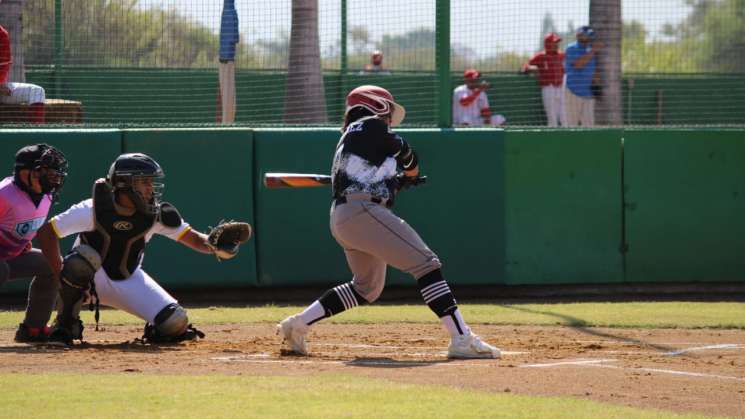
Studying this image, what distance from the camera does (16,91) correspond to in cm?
1190

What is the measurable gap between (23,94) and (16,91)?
8 centimetres

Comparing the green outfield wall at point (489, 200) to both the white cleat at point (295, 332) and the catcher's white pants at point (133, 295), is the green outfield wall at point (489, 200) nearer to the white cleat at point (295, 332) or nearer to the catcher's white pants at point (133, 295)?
the catcher's white pants at point (133, 295)

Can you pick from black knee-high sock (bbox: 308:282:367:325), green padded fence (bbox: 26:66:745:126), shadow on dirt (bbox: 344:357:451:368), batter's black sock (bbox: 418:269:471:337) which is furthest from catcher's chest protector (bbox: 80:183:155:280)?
green padded fence (bbox: 26:66:745:126)

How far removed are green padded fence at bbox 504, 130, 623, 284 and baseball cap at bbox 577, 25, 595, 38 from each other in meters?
1.94

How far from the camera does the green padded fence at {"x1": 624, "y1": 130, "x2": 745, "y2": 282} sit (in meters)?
12.5

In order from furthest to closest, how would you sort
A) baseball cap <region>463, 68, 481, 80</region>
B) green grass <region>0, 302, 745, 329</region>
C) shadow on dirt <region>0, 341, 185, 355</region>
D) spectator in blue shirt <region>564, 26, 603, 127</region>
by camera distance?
1. baseball cap <region>463, 68, 481, 80</region>
2. spectator in blue shirt <region>564, 26, 603, 127</region>
3. green grass <region>0, 302, 745, 329</region>
4. shadow on dirt <region>0, 341, 185, 355</region>

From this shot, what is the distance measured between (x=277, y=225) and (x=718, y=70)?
6.51m

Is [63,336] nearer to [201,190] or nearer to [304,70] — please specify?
[201,190]

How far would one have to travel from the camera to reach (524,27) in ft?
42.8

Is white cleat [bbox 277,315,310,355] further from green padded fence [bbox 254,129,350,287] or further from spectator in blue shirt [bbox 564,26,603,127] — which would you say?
spectator in blue shirt [bbox 564,26,603,127]

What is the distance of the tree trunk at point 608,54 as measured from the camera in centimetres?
1393

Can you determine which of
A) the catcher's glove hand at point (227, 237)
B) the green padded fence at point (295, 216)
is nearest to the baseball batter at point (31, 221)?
the catcher's glove hand at point (227, 237)

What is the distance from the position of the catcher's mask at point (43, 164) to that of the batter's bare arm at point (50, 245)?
34cm

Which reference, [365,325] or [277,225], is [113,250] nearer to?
[365,325]
